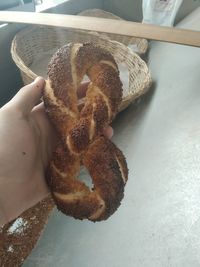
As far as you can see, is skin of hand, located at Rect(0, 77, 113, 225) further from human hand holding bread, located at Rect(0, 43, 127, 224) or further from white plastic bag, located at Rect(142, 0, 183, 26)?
white plastic bag, located at Rect(142, 0, 183, 26)

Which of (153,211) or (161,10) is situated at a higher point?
(161,10)

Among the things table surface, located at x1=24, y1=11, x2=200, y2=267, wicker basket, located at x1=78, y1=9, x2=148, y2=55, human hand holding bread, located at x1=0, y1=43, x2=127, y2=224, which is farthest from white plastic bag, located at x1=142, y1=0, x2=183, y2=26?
human hand holding bread, located at x1=0, y1=43, x2=127, y2=224

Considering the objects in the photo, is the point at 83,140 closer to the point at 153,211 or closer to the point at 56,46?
the point at 153,211

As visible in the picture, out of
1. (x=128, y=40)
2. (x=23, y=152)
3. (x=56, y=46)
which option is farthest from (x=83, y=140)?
(x=128, y=40)

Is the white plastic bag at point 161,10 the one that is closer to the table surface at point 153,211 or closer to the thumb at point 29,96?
the table surface at point 153,211

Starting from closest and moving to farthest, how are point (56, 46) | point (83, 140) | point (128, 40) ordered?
point (83, 140)
point (56, 46)
point (128, 40)

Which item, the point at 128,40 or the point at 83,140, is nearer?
the point at 83,140

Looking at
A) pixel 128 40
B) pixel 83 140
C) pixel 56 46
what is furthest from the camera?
pixel 128 40
